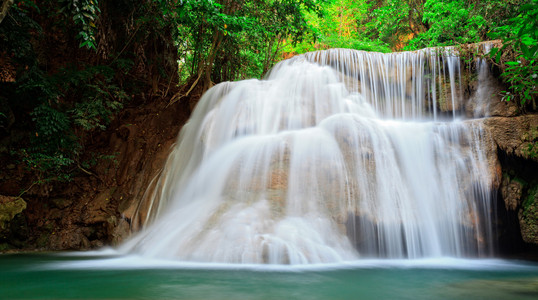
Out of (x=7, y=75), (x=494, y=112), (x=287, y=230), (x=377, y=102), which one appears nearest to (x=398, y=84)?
(x=377, y=102)

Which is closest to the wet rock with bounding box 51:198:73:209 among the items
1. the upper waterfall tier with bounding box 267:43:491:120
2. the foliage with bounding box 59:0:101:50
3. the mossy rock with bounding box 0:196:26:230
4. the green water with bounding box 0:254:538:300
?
the mossy rock with bounding box 0:196:26:230

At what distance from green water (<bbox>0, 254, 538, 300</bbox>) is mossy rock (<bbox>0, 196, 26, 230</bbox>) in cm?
Result: 241

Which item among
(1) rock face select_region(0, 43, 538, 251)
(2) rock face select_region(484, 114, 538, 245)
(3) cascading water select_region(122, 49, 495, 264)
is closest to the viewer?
(3) cascading water select_region(122, 49, 495, 264)

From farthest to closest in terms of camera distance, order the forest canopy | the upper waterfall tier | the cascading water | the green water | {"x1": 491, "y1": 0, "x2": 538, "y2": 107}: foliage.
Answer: the upper waterfall tier → the forest canopy → the cascading water → the green water → {"x1": 491, "y1": 0, "x2": 538, "y2": 107}: foliage

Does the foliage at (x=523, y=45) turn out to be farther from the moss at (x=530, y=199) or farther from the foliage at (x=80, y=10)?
the foliage at (x=80, y=10)

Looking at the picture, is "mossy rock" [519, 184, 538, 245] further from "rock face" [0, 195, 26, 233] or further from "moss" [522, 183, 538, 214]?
"rock face" [0, 195, 26, 233]

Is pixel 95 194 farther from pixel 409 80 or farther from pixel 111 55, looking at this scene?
pixel 409 80

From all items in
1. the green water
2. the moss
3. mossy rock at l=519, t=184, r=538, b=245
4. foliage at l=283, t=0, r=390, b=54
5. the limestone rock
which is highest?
foliage at l=283, t=0, r=390, b=54

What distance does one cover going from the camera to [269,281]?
3.52 meters

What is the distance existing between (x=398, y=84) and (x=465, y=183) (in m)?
3.85

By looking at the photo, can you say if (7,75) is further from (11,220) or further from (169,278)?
(169,278)

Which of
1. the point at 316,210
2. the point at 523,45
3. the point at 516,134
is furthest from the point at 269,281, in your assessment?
the point at 516,134

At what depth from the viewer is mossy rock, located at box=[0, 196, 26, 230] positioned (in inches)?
271

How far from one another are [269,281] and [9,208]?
6.36m
